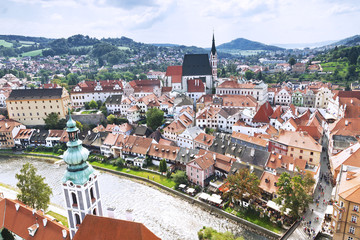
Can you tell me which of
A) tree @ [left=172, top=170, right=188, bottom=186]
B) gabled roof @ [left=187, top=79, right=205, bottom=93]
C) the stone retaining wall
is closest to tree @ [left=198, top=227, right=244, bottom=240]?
the stone retaining wall

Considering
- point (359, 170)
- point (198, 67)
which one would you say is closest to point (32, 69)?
point (198, 67)

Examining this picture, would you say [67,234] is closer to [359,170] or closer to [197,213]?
[197,213]

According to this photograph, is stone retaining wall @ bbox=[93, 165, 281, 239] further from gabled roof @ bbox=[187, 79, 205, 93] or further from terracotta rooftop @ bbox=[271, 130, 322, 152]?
gabled roof @ bbox=[187, 79, 205, 93]

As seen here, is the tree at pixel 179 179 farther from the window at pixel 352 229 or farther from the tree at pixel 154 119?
the window at pixel 352 229

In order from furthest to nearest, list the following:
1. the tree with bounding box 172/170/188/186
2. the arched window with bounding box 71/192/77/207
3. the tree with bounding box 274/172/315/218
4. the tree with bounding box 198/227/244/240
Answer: the tree with bounding box 172/170/188/186, the tree with bounding box 274/172/315/218, the tree with bounding box 198/227/244/240, the arched window with bounding box 71/192/77/207

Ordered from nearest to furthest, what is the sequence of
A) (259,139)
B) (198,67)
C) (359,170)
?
(359,170), (259,139), (198,67)
